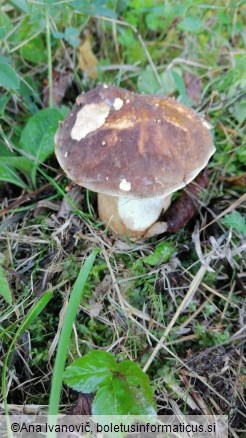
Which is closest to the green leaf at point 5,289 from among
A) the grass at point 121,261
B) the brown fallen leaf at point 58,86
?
the grass at point 121,261

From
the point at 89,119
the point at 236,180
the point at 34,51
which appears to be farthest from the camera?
the point at 34,51

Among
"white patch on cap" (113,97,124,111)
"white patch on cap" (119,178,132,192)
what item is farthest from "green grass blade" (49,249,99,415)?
"white patch on cap" (113,97,124,111)

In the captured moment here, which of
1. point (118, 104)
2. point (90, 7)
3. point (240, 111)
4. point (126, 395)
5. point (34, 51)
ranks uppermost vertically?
point (90, 7)

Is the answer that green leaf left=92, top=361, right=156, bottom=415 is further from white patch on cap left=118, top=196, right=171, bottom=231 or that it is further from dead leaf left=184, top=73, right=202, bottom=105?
dead leaf left=184, top=73, right=202, bottom=105

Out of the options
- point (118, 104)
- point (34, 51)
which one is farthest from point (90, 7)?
point (118, 104)

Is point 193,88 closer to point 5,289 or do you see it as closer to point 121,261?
point 121,261

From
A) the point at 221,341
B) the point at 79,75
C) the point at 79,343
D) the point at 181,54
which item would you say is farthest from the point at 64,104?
the point at 221,341

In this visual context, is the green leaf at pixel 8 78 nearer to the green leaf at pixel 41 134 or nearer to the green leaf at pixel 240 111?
the green leaf at pixel 41 134
